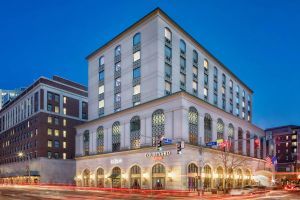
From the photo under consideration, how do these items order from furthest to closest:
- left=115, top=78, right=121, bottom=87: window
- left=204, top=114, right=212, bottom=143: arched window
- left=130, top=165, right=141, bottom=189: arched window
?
left=115, top=78, right=121, bottom=87: window
left=204, top=114, right=212, bottom=143: arched window
left=130, top=165, right=141, bottom=189: arched window

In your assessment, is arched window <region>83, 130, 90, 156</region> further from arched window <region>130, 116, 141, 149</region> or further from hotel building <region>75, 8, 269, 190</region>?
arched window <region>130, 116, 141, 149</region>

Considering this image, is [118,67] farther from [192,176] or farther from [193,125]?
[192,176]

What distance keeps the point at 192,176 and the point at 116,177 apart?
17.5 meters

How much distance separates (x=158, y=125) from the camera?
201 ft

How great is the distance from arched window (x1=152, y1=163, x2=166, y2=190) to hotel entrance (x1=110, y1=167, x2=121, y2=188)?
10.5 m

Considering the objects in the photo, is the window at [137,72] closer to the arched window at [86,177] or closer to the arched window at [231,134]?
the arched window at [231,134]

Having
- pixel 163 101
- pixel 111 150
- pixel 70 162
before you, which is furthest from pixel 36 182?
pixel 163 101

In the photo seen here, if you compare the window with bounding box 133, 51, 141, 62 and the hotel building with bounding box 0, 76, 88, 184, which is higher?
the window with bounding box 133, 51, 141, 62

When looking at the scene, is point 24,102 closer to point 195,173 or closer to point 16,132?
point 16,132

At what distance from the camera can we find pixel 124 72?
73.1m

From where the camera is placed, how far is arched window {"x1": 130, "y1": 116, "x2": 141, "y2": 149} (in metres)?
65.2

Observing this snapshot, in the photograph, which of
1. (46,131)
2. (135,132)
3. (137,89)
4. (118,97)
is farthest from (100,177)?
(46,131)

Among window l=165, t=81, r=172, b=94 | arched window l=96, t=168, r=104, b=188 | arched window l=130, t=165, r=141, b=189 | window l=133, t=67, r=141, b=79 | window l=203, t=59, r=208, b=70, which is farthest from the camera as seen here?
window l=203, t=59, r=208, b=70

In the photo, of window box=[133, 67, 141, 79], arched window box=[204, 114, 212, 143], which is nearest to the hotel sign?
arched window box=[204, 114, 212, 143]
